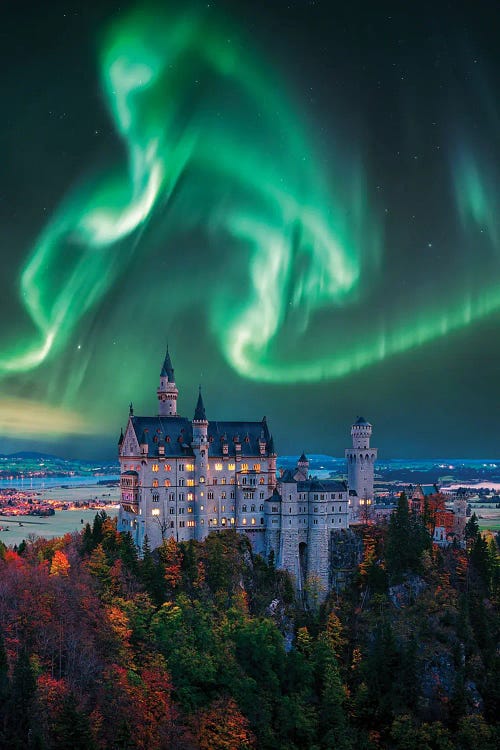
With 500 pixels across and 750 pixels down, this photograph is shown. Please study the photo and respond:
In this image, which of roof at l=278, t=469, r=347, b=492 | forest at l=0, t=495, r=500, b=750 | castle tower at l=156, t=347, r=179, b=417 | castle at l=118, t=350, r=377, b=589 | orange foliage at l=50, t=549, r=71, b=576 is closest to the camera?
forest at l=0, t=495, r=500, b=750

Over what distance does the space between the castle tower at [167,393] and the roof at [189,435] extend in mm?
3128

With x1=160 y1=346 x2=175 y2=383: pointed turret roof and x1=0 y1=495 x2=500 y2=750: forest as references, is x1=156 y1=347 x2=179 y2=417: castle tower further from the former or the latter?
x1=0 y1=495 x2=500 y2=750: forest

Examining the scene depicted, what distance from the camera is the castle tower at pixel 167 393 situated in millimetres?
124938

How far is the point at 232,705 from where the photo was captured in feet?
311

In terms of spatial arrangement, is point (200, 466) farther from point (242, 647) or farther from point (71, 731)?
point (71, 731)

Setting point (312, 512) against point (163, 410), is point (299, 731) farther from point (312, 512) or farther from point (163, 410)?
point (163, 410)

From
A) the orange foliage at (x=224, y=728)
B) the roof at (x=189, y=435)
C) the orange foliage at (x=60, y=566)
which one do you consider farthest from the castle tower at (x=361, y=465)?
the orange foliage at (x=60, y=566)

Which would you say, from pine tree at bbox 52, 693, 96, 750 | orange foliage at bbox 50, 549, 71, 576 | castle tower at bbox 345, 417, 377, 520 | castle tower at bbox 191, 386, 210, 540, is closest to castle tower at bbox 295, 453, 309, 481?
castle tower at bbox 345, 417, 377, 520

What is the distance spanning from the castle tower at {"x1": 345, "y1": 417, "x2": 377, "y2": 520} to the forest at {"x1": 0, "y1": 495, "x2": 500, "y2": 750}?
20.8 ft

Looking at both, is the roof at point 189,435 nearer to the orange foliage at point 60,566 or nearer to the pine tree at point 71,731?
the orange foliage at point 60,566

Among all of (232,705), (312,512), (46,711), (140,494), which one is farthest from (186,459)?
(46,711)

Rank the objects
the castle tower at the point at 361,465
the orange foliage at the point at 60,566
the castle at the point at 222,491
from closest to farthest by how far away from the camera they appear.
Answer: the orange foliage at the point at 60,566, the castle at the point at 222,491, the castle tower at the point at 361,465

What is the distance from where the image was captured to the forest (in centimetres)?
8619

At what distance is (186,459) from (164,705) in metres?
36.6
